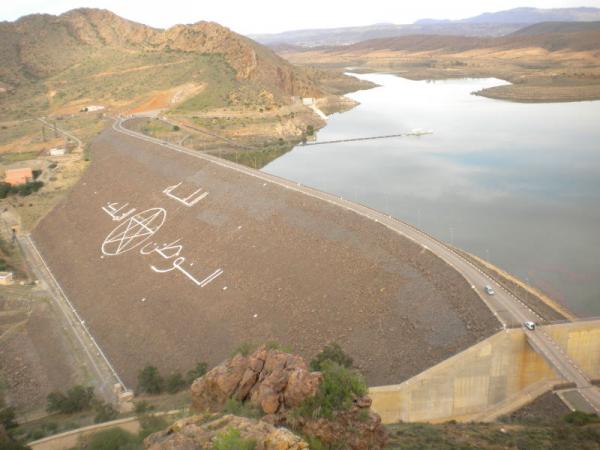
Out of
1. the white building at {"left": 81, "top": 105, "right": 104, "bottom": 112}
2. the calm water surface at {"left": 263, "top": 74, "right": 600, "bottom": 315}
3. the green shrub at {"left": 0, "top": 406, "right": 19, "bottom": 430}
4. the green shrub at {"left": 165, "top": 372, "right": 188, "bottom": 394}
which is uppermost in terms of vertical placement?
the white building at {"left": 81, "top": 105, "right": 104, "bottom": 112}

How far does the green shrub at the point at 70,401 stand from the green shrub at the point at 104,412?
0.39 metres

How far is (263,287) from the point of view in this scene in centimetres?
2403

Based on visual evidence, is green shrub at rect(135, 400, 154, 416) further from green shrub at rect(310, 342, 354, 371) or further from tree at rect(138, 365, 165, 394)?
green shrub at rect(310, 342, 354, 371)

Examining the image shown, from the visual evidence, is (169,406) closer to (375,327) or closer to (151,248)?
(375,327)

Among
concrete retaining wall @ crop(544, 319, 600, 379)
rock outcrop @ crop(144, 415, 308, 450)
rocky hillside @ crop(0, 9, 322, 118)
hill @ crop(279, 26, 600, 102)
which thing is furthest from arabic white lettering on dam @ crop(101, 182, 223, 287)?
hill @ crop(279, 26, 600, 102)

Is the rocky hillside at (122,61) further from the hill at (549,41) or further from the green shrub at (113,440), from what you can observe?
the hill at (549,41)

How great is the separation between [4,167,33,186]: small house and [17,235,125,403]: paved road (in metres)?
9.20

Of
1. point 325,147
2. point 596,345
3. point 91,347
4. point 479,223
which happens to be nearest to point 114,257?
A: point 91,347

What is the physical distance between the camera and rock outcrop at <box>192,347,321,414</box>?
32.3 ft

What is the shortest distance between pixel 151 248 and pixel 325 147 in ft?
116

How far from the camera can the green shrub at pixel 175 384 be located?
19216 millimetres

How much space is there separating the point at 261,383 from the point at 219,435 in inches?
97.7

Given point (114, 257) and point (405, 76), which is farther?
point (405, 76)

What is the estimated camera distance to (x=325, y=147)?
6328cm
